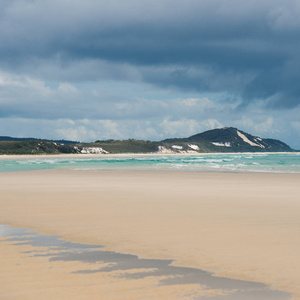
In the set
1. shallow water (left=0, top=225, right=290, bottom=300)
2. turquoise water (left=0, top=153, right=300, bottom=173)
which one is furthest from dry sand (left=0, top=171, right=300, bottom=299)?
turquoise water (left=0, top=153, right=300, bottom=173)

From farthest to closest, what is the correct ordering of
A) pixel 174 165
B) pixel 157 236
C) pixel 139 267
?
1. pixel 174 165
2. pixel 157 236
3. pixel 139 267

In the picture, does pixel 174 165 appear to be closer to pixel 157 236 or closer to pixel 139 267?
pixel 157 236

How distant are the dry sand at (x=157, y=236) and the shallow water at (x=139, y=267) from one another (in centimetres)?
26

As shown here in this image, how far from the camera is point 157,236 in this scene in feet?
33.8

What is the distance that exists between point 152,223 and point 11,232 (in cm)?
381

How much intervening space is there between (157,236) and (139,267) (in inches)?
112

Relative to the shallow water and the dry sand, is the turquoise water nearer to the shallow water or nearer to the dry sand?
the dry sand

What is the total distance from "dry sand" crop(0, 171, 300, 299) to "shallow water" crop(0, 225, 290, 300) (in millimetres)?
258

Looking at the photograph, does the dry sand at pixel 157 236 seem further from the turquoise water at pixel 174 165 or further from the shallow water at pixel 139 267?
the turquoise water at pixel 174 165

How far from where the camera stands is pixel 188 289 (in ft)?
20.7

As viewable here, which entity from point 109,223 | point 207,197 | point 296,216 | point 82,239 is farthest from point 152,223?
point 207,197

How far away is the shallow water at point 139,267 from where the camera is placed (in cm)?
621

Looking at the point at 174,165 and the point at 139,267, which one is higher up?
the point at 174,165

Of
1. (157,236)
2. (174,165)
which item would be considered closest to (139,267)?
(157,236)
